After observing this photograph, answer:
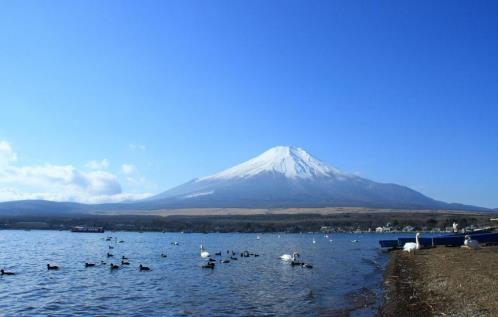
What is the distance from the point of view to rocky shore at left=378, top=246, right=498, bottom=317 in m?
19.5

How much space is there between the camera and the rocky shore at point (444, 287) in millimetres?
19484

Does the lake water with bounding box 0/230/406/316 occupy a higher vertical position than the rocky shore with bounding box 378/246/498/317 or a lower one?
lower

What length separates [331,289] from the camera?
2878cm

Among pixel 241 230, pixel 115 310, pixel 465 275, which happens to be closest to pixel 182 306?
pixel 115 310

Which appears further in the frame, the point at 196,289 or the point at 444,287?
the point at 196,289

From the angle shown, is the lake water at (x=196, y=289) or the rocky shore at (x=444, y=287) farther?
the lake water at (x=196, y=289)

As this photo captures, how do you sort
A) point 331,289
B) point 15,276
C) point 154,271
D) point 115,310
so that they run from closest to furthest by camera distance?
1. point 115,310
2. point 331,289
3. point 15,276
4. point 154,271

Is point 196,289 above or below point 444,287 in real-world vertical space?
below

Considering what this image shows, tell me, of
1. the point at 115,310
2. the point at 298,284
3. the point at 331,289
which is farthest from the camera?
the point at 298,284

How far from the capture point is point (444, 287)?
2430 cm

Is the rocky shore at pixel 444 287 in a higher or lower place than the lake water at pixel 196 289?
higher

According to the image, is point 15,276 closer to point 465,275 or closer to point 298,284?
point 298,284

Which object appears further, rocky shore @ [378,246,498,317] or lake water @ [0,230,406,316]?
lake water @ [0,230,406,316]

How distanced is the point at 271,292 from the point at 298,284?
3.49 m
